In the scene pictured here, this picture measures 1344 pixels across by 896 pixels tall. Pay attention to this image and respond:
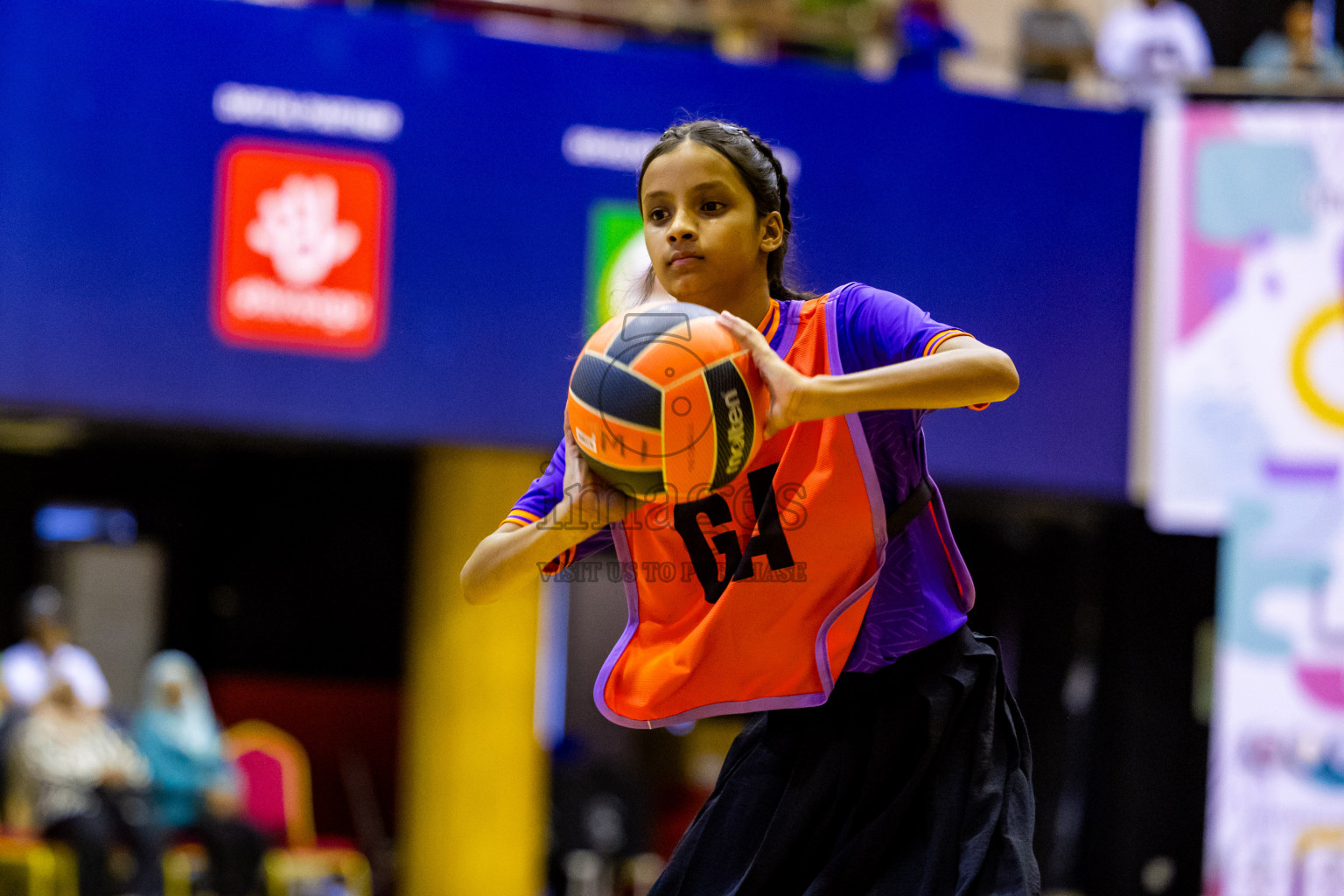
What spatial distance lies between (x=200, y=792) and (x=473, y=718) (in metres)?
1.58

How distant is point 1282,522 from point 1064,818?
3.04 m

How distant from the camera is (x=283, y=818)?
9.41 m

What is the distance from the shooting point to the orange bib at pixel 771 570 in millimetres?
2258

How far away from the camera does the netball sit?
2125 mm

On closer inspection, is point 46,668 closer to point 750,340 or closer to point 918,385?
point 750,340

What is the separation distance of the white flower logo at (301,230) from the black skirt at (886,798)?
616 centimetres

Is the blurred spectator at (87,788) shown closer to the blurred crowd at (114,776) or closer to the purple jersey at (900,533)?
the blurred crowd at (114,776)

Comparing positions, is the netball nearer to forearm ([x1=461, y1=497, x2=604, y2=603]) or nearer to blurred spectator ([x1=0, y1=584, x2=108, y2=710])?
forearm ([x1=461, y1=497, x2=604, y2=603])

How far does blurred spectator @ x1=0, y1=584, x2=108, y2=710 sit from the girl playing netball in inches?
254

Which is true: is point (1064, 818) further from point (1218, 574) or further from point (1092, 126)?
point (1092, 126)

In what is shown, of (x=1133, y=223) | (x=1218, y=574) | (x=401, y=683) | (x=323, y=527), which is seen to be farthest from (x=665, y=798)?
(x=1133, y=223)

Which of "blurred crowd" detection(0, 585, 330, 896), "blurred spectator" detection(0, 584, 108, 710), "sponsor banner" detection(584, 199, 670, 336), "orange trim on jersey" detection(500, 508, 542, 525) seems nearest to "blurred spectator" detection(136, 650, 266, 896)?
"blurred crowd" detection(0, 585, 330, 896)

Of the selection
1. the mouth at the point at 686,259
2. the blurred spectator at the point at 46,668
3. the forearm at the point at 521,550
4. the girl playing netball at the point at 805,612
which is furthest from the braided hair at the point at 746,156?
the blurred spectator at the point at 46,668

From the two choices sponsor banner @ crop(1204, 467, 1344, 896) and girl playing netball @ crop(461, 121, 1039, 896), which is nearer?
girl playing netball @ crop(461, 121, 1039, 896)
